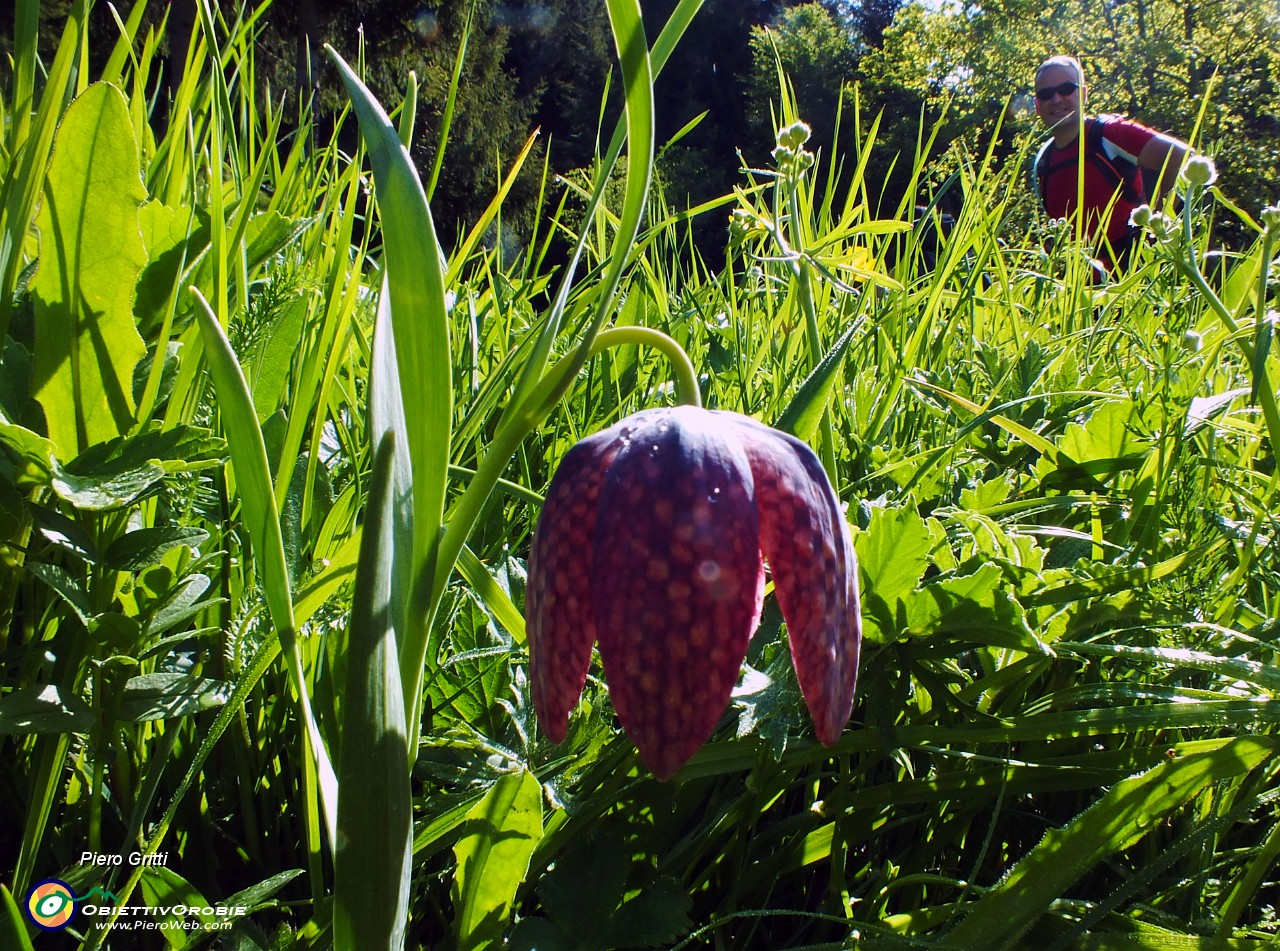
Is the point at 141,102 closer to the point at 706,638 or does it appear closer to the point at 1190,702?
the point at 706,638

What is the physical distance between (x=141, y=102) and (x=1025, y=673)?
82 cm

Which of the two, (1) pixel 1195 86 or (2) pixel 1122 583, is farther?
(1) pixel 1195 86

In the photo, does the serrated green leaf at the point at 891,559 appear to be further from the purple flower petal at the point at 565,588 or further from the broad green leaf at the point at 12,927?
the broad green leaf at the point at 12,927

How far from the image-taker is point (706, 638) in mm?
373

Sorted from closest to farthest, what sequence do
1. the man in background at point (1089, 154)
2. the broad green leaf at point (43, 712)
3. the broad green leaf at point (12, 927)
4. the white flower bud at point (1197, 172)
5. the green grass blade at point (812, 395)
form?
the broad green leaf at point (12, 927), the broad green leaf at point (43, 712), the green grass blade at point (812, 395), the white flower bud at point (1197, 172), the man in background at point (1089, 154)

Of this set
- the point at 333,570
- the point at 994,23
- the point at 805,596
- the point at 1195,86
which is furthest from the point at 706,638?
the point at 994,23

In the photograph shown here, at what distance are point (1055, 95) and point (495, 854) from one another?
2.12 meters

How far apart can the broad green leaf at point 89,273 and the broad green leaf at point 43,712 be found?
0.15 meters

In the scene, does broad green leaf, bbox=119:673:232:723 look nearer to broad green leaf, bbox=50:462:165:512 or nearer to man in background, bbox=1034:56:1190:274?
broad green leaf, bbox=50:462:165:512

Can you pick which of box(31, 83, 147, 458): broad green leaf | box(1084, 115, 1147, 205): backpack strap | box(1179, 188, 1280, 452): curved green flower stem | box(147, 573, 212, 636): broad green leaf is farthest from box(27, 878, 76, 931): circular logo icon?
box(1084, 115, 1147, 205): backpack strap

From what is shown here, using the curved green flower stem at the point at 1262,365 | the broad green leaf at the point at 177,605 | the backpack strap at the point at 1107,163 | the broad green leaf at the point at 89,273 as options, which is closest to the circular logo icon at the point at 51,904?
the broad green leaf at the point at 177,605

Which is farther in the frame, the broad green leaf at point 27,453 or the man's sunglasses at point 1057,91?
the man's sunglasses at point 1057,91

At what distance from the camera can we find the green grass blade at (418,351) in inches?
16.3

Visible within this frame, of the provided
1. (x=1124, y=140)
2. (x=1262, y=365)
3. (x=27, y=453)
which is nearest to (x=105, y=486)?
(x=27, y=453)
